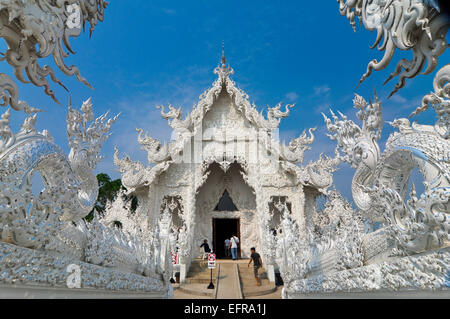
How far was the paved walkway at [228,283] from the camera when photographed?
6130 mm

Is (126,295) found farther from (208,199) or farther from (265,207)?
(208,199)

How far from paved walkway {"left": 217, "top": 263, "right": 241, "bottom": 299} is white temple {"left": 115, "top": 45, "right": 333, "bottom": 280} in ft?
3.89

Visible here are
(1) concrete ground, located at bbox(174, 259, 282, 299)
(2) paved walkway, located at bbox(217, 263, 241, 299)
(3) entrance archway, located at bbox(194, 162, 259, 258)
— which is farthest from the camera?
(3) entrance archway, located at bbox(194, 162, 259, 258)

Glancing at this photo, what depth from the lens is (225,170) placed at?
31.3 feet

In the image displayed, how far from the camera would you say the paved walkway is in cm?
613

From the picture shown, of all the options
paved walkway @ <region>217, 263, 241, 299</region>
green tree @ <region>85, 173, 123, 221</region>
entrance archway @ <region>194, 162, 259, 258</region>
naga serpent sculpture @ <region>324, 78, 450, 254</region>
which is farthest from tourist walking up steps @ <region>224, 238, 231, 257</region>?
green tree @ <region>85, 173, 123, 221</region>

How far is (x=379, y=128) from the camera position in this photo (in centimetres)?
271

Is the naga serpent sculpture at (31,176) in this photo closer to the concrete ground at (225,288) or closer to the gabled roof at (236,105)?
the concrete ground at (225,288)

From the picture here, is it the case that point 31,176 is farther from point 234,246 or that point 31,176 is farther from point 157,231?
point 234,246

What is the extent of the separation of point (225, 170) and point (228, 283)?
3.80 meters

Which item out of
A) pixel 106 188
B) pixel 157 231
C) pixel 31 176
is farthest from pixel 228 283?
pixel 106 188

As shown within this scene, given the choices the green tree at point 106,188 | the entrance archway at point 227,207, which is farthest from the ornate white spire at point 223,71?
the green tree at point 106,188

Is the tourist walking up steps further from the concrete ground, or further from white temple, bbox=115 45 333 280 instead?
the concrete ground
